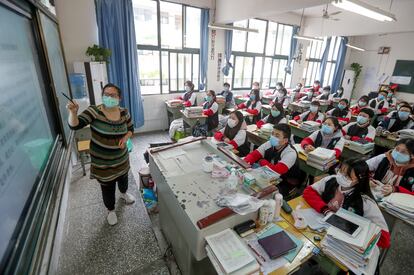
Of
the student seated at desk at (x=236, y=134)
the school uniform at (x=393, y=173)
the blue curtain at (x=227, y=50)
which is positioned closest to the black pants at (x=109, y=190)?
the student seated at desk at (x=236, y=134)

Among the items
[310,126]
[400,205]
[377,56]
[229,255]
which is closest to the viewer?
Answer: [229,255]

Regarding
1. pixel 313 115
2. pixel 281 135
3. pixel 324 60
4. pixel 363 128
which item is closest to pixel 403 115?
pixel 363 128

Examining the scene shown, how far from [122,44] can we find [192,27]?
80.1 inches

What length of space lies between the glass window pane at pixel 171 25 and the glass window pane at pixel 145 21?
0.67ft

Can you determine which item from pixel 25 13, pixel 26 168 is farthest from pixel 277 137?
pixel 25 13

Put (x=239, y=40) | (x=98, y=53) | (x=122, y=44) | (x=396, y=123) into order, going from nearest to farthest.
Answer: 1. (x=98, y=53)
2. (x=396, y=123)
3. (x=122, y=44)
4. (x=239, y=40)

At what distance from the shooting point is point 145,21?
491 centimetres

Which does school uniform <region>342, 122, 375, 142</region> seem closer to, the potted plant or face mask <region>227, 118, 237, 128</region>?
face mask <region>227, 118, 237, 128</region>

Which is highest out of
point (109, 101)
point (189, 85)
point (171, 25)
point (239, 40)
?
point (171, 25)

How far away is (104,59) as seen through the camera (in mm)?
4305

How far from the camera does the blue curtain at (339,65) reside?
914cm

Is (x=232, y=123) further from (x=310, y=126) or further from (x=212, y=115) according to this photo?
(x=310, y=126)

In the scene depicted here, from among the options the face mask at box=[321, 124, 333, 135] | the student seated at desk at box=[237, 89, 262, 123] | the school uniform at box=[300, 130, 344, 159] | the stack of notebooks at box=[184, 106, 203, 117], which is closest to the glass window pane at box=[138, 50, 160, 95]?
the stack of notebooks at box=[184, 106, 203, 117]

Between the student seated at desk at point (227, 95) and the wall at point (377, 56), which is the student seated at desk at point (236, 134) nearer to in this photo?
the student seated at desk at point (227, 95)
